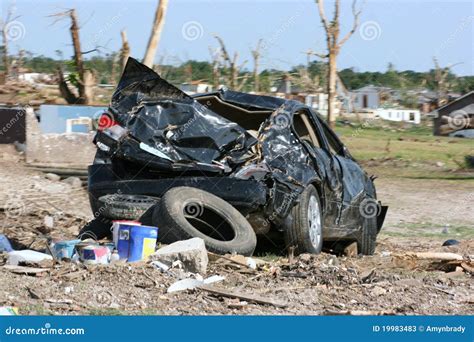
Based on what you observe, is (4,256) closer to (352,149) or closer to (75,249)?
(75,249)

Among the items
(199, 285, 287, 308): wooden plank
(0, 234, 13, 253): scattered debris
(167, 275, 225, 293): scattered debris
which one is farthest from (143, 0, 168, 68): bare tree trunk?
(199, 285, 287, 308): wooden plank

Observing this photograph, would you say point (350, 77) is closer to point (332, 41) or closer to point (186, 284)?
point (332, 41)

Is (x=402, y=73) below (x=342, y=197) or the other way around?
the other way around

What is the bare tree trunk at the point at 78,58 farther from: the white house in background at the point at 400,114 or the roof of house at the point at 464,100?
the white house in background at the point at 400,114

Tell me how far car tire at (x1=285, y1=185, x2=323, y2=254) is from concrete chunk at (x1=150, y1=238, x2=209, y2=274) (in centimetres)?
144

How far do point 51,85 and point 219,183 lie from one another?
2606cm

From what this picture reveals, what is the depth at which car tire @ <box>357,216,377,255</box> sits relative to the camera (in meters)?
10.9

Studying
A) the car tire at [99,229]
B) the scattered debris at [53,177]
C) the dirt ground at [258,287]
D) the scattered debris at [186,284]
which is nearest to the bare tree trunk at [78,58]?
the scattered debris at [53,177]

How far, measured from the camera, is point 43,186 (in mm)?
15164

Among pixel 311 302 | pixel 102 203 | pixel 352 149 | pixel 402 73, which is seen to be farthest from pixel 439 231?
pixel 402 73

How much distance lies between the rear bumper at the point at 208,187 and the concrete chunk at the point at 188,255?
3.70 ft

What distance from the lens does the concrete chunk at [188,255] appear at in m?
7.49

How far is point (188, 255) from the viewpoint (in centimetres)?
751

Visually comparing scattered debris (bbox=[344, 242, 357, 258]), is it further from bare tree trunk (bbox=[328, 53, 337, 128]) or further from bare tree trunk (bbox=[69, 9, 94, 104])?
bare tree trunk (bbox=[328, 53, 337, 128])
